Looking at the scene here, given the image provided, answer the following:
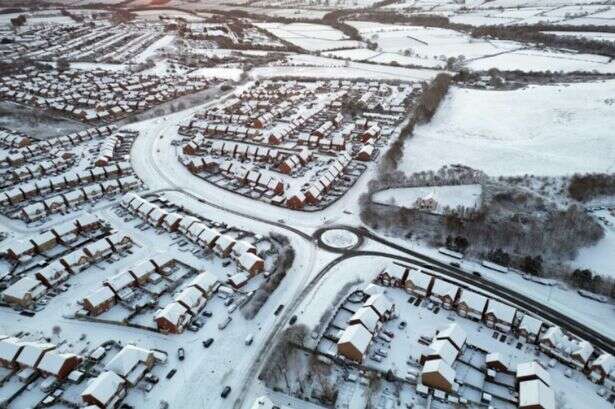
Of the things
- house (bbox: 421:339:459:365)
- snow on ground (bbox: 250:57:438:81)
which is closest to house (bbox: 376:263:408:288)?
house (bbox: 421:339:459:365)

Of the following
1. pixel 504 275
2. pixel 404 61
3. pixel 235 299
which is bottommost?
pixel 235 299

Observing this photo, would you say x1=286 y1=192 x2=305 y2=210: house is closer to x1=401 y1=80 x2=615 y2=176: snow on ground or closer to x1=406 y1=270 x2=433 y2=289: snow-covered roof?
x1=406 y1=270 x2=433 y2=289: snow-covered roof

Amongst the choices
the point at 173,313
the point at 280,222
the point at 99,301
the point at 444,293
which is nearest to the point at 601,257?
the point at 444,293

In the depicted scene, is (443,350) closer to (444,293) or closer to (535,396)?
(535,396)

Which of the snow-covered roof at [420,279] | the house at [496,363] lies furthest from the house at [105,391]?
the house at [496,363]

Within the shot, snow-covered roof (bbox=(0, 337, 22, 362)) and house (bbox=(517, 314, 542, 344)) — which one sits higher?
house (bbox=(517, 314, 542, 344))

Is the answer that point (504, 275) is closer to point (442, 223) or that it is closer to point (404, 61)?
point (442, 223)

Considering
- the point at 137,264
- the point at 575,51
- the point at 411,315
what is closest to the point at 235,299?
the point at 137,264
